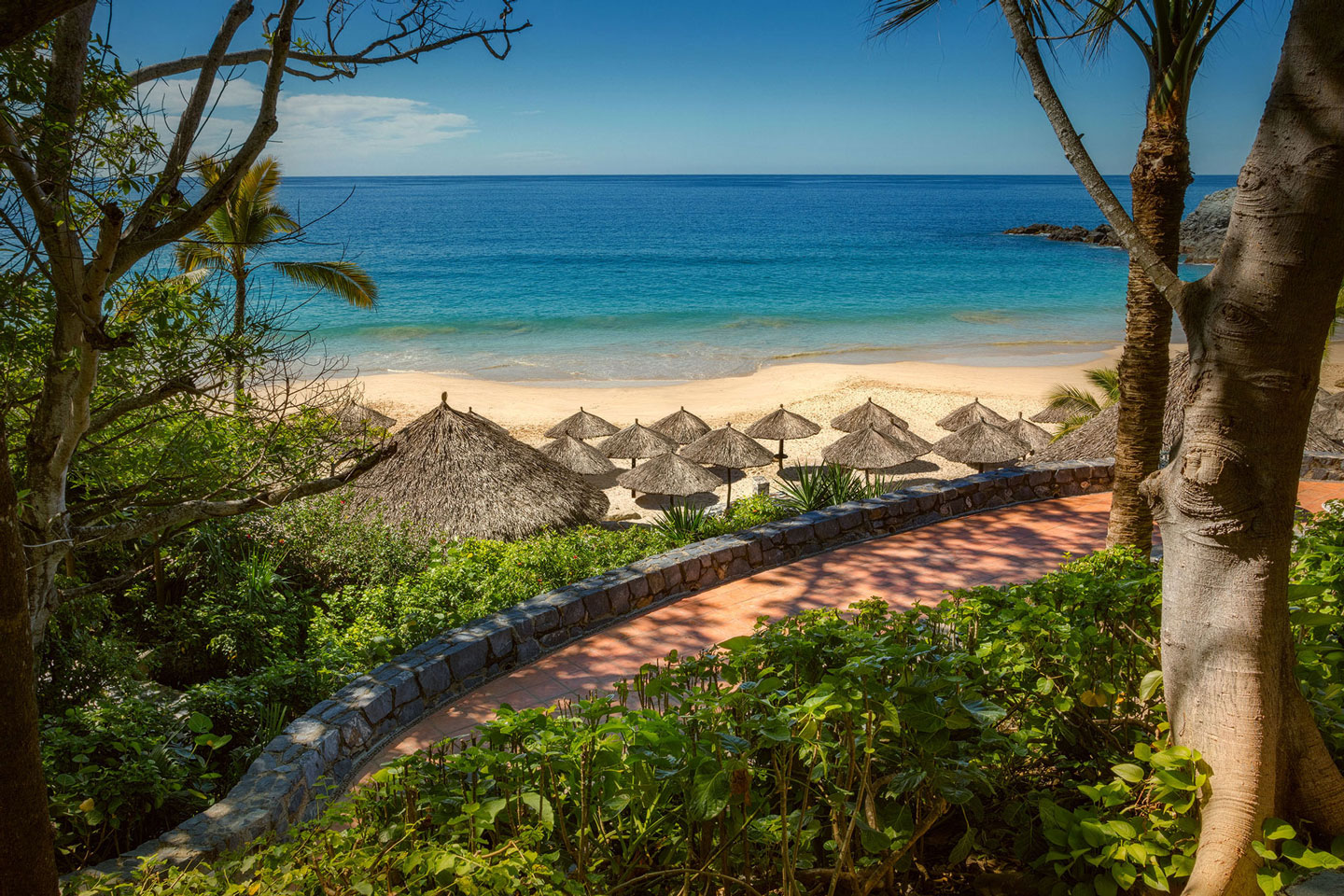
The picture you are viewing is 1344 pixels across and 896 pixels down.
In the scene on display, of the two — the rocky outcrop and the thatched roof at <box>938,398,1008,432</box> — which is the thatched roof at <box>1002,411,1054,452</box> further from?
the rocky outcrop

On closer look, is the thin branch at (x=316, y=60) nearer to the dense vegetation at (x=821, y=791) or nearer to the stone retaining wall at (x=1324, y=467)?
the dense vegetation at (x=821, y=791)

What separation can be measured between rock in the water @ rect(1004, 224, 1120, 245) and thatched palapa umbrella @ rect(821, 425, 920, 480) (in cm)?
6920

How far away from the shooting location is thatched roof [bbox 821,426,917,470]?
16.4 m

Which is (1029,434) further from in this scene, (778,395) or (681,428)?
(778,395)

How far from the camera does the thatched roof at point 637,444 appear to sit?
17469mm

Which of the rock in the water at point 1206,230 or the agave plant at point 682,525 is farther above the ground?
the rock in the water at point 1206,230

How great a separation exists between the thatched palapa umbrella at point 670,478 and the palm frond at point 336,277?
5.95m

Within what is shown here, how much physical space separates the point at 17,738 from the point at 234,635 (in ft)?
20.9

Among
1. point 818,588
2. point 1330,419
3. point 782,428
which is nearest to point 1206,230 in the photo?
point 1330,419

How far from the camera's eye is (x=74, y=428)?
4.73 meters

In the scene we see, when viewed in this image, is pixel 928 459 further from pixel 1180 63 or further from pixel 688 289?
pixel 688 289

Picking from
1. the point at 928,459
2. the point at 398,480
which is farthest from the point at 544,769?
the point at 928,459

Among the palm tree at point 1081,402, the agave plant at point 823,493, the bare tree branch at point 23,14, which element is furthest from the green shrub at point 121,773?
the palm tree at point 1081,402

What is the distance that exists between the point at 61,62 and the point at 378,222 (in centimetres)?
9871
